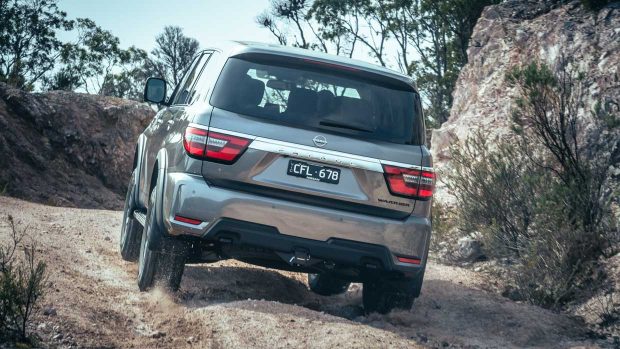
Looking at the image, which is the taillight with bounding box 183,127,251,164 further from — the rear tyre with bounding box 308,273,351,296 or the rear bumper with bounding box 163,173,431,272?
the rear tyre with bounding box 308,273,351,296

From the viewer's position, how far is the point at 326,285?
8.56m

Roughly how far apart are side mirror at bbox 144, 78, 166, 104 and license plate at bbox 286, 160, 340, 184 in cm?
240

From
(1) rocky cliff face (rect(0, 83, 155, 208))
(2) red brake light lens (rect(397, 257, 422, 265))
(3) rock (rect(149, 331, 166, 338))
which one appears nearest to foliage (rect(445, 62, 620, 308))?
(2) red brake light lens (rect(397, 257, 422, 265))

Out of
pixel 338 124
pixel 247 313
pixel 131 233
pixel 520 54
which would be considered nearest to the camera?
pixel 247 313

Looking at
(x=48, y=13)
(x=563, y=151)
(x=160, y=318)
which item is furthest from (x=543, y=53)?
(x=48, y=13)

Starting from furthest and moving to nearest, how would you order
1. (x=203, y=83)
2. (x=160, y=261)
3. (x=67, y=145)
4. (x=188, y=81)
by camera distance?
(x=67, y=145)
(x=188, y=81)
(x=203, y=83)
(x=160, y=261)

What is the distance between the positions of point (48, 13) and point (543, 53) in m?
26.2

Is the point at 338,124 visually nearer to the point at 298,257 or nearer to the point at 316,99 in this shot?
the point at 316,99

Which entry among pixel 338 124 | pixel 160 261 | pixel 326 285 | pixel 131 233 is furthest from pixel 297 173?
pixel 131 233

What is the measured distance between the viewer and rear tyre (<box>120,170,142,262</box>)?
844 centimetres

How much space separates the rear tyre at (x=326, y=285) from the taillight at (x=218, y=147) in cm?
278

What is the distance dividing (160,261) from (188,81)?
186 cm

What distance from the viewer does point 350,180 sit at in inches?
239

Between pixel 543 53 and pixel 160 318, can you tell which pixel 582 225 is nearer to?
pixel 160 318
